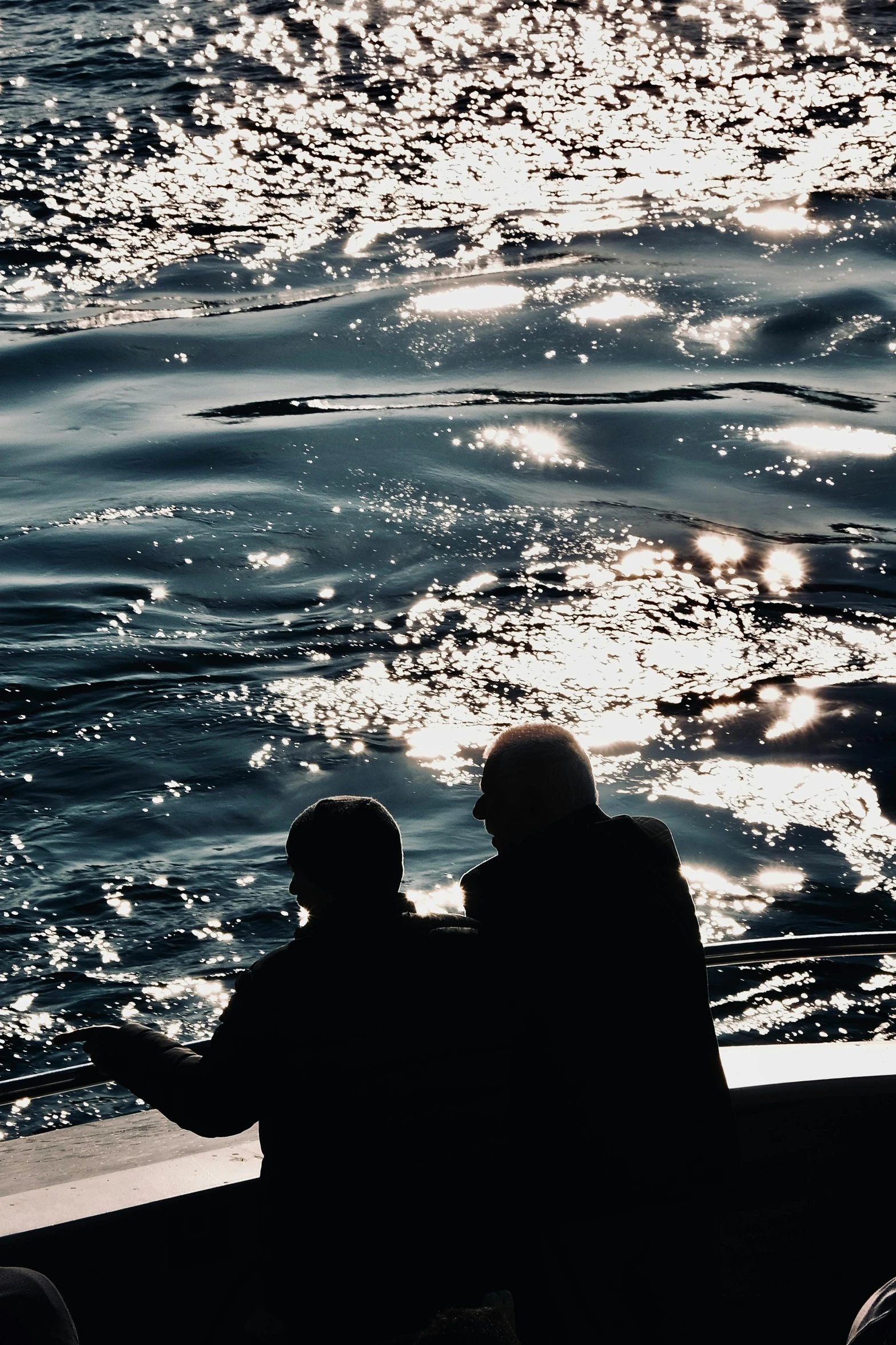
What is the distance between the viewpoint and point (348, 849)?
8.26 feet

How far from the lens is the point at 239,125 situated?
71.9 feet

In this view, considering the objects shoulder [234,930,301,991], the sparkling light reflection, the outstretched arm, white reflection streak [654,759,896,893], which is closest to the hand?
the outstretched arm

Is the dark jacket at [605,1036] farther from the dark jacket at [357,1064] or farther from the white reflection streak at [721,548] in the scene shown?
the white reflection streak at [721,548]

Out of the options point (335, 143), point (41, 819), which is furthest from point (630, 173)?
point (41, 819)

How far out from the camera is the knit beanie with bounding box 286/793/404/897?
8.25 feet

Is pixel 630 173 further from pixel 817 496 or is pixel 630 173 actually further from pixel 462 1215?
pixel 462 1215

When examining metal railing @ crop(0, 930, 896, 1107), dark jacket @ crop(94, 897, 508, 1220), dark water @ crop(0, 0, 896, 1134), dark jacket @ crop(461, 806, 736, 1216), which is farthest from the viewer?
dark water @ crop(0, 0, 896, 1134)

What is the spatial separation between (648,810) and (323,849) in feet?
18.8

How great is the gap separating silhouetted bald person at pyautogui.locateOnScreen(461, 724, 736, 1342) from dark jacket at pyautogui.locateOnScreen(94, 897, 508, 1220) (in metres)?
0.13

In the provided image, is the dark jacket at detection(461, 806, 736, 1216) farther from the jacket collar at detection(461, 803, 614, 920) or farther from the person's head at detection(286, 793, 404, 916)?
the person's head at detection(286, 793, 404, 916)

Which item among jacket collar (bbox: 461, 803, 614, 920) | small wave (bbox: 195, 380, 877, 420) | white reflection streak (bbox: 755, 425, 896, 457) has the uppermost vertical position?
small wave (bbox: 195, 380, 877, 420)

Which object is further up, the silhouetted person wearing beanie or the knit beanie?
the knit beanie

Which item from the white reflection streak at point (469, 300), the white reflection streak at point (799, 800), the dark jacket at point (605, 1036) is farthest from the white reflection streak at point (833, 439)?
the dark jacket at point (605, 1036)

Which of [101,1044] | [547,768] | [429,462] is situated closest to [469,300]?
[429,462]
